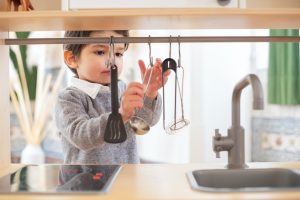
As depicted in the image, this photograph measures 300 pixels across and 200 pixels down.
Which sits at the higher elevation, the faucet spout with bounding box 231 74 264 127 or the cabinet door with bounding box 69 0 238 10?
the cabinet door with bounding box 69 0 238 10

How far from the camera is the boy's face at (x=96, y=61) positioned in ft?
4.87

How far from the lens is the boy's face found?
1483 millimetres

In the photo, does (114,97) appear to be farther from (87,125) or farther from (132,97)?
(87,125)

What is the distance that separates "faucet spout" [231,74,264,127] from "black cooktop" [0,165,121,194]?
0.37m

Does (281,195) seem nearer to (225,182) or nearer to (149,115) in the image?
(225,182)

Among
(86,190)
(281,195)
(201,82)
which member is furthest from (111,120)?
(201,82)

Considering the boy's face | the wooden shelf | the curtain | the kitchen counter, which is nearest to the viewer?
the kitchen counter

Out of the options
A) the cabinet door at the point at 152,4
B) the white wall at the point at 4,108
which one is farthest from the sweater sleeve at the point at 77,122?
the cabinet door at the point at 152,4

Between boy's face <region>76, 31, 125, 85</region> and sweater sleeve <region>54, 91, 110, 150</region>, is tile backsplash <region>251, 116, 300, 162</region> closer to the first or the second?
boy's face <region>76, 31, 125, 85</region>

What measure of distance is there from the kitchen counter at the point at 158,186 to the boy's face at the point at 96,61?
1.53ft

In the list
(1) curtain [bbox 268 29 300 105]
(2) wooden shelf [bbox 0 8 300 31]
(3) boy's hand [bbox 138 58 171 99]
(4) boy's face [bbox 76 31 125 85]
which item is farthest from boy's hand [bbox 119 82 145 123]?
(1) curtain [bbox 268 29 300 105]

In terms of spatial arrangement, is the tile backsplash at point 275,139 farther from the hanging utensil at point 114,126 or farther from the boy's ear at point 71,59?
the hanging utensil at point 114,126

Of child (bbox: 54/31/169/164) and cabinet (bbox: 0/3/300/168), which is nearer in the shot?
cabinet (bbox: 0/3/300/168)

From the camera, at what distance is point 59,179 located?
0.99 m
